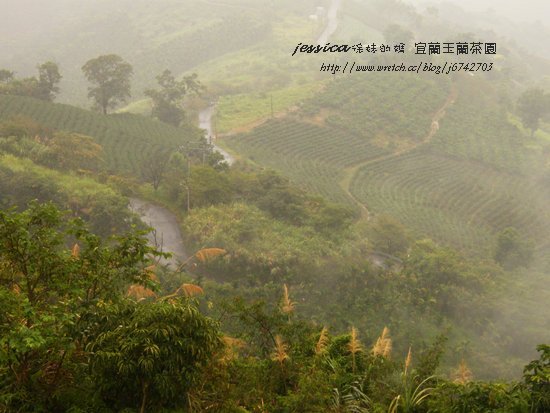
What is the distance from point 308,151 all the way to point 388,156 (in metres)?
9.57

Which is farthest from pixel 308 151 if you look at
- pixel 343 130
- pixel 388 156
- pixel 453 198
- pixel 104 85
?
pixel 104 85

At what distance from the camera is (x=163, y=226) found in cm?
3114

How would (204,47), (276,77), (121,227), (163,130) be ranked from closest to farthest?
1. (121,227)
2. (163,130)
3. (276,77)
4. (204,47)

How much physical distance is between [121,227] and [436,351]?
68.9ft

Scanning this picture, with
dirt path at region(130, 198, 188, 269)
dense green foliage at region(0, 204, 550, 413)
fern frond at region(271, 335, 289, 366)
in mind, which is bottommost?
dirt path at region(130, 198, 188, 269)

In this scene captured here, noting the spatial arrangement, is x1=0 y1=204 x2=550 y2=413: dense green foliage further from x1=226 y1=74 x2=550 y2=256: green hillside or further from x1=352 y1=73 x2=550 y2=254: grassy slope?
x1=352 y1=73 x2=550 y2=254: grassy slope

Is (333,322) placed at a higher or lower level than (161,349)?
lower

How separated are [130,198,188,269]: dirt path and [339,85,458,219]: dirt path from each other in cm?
1797

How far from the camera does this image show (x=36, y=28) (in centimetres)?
11150

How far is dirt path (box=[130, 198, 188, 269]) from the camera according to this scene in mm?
28705

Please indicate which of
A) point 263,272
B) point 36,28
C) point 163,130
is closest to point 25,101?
point 163,130

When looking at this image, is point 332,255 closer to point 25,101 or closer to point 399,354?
point 399,354

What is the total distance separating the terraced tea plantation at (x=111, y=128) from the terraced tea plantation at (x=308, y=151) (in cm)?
749

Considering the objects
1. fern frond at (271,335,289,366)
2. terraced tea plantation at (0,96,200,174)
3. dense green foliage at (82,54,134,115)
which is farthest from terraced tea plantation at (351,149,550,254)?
fern frond at (271,335,289,366)
